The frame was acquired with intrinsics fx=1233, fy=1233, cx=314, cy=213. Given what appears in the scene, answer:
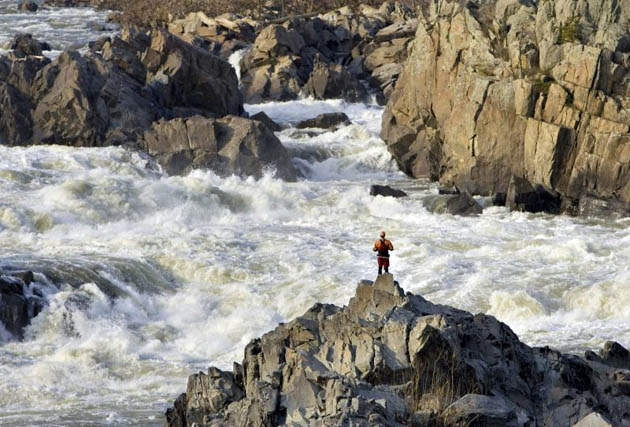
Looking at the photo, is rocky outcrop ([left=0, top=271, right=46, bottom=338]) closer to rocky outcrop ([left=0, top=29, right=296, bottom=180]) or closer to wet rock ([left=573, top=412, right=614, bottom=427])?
rocky outcrop ([left=0, top=29, right=296, bottom=180])

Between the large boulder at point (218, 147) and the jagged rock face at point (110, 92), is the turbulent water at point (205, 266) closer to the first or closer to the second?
the large boulder at point (218, 147)

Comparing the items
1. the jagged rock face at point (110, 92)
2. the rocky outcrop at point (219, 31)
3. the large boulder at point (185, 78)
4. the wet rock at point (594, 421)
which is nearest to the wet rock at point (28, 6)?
the rocky outcrop at point (219, 31)

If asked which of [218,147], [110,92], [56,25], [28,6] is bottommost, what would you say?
[56,25]

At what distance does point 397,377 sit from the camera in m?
15.5

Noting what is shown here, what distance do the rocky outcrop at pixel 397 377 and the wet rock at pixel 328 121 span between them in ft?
103

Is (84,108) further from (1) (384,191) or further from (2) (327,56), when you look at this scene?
(2) (327,56)

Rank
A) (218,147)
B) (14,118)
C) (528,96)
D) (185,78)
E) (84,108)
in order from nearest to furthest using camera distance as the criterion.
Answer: (528,96)
(218,147)
(84,108)
(14,118)
(185,78)

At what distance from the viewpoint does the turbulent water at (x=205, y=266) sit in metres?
24.4

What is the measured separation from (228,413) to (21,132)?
30.3m

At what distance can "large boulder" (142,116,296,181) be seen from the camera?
4091 cm

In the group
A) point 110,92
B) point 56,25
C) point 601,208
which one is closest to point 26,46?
point 110,92

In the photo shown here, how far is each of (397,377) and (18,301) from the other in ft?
43.4

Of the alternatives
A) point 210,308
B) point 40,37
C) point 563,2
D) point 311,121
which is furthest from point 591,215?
point 40,37

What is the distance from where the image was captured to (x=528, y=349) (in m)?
17.9
